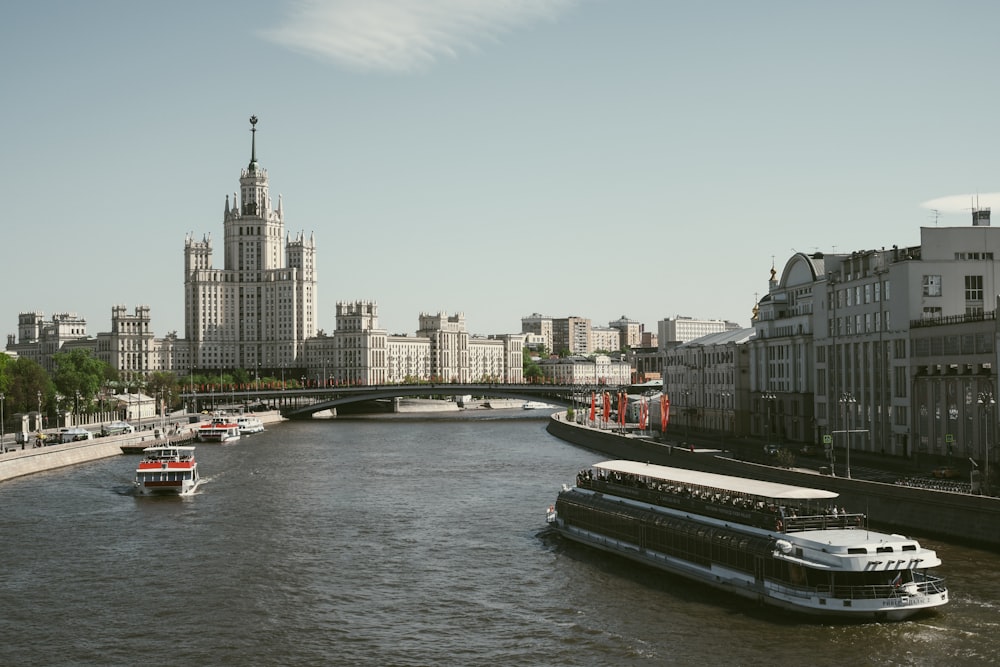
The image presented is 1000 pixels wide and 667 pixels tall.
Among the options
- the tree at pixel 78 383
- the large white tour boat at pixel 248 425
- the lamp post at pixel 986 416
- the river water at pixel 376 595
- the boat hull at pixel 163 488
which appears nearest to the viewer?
the river water at pixel 376 595

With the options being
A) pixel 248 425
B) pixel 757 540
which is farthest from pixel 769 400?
pixel 248 425

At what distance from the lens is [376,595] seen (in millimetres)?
48719

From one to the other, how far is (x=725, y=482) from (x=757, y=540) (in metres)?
7.04

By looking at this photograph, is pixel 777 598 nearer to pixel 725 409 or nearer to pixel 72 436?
pixel 725 409

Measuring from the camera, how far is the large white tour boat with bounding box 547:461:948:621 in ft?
140

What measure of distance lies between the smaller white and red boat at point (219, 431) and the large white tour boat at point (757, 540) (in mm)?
94155

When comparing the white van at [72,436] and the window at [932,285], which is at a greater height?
the window at [932,285]

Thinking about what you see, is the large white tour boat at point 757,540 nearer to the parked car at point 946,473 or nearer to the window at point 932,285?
the parked car at point 946,473

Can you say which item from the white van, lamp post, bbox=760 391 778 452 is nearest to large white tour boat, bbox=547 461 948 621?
lamp post, bbox=760 391 778 452

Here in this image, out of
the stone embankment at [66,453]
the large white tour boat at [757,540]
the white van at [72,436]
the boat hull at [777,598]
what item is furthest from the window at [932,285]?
the white van at [72,436]

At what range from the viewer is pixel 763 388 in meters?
111

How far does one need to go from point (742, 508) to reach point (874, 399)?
124 ft

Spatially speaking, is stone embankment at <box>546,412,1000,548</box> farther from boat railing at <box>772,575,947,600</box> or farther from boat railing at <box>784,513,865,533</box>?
boat railing at <box>772,575,947,600</box>

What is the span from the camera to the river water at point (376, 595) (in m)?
40.2
